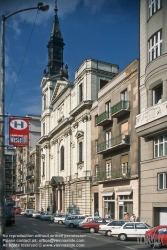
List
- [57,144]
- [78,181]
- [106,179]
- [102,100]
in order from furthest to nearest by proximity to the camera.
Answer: [57,144] → [78,181] → [102,100] → [106,179]

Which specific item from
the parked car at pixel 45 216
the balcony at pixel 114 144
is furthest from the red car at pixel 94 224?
the parked car at pixel 45 216

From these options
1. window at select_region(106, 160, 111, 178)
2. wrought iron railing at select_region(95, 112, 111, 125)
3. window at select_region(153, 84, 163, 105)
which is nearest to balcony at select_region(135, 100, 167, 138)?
window at select_region(153, 84, 163, 105)

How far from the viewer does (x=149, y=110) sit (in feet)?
101

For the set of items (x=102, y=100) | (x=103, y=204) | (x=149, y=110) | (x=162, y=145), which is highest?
(x=102, y=100)

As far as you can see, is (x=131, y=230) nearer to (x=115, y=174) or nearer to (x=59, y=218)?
(x=115, y=174)

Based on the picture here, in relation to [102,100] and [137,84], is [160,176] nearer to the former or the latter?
[137,84]

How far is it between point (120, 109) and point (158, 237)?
60.8 ft

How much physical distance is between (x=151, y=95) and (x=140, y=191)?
28.4 feet

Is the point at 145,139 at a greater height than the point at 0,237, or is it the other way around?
the point at 145,139

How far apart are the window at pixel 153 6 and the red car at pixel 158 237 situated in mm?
17212

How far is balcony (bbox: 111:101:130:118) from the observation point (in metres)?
38.4

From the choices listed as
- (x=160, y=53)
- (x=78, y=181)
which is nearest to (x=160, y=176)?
(x=160, y=53)

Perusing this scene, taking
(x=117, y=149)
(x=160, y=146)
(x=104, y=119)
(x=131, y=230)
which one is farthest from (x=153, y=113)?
(x=104, y=119)

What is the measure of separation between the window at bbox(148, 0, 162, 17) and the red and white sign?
19173 mm
